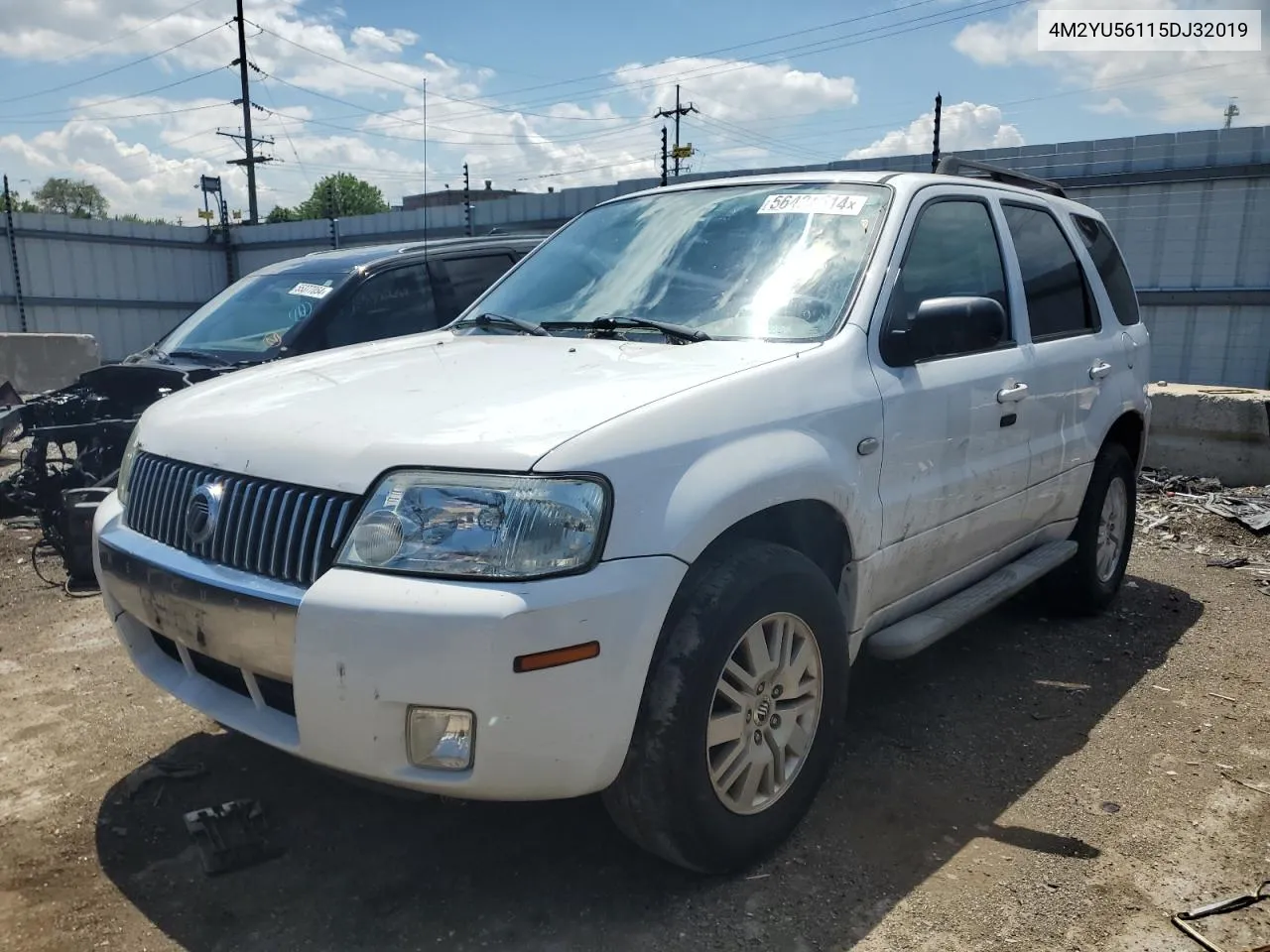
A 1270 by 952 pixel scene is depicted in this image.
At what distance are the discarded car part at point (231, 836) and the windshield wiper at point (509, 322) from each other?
1735mm

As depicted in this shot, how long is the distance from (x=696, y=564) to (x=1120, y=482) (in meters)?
3.28

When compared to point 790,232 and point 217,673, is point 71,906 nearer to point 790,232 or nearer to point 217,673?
point 217,673

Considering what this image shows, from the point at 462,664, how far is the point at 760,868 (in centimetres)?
114

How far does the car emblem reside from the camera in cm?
252

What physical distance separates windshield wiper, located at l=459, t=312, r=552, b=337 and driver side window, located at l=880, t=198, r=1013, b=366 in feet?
3.79

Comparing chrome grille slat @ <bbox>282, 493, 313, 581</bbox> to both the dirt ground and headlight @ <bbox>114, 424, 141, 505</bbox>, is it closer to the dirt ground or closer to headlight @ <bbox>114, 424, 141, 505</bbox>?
the dirt ground

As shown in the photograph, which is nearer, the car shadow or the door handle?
the car shadow

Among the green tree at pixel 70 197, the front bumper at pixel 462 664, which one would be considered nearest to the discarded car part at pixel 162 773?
the front bumper at pixel 462 664

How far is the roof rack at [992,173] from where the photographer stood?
14.0ft

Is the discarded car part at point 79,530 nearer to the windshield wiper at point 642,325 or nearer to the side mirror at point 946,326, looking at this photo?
the windshield wiper at point 642,325

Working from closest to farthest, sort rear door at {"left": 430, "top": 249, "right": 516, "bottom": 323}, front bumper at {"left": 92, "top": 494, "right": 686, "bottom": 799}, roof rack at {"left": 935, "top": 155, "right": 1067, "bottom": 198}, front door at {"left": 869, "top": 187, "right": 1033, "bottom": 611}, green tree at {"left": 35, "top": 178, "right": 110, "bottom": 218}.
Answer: front bumper at {"left": 92, "top": 494, "right": 686, "bottom": 799} < front door at {"left": 869, "top": 187, "right": 1033, "bottom": 611} < roof rack at {"left": 935, "top": 155, "right": 1067, "bottom": 198} < rear door at {"left": 430, "top": 249, "right": 516, "bottom": 323} < green tree at {"left": 35, "top": 178, "right": 110, "bottom": 218}

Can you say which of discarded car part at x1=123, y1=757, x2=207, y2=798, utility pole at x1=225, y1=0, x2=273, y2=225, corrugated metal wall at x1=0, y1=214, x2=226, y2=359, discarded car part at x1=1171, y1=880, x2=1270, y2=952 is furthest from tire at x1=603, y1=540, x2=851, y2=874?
utility pole at x1=225, y1=0, x2=273, y2=225

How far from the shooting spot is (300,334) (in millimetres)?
5691

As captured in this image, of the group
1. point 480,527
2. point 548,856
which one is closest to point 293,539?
point 480,527
